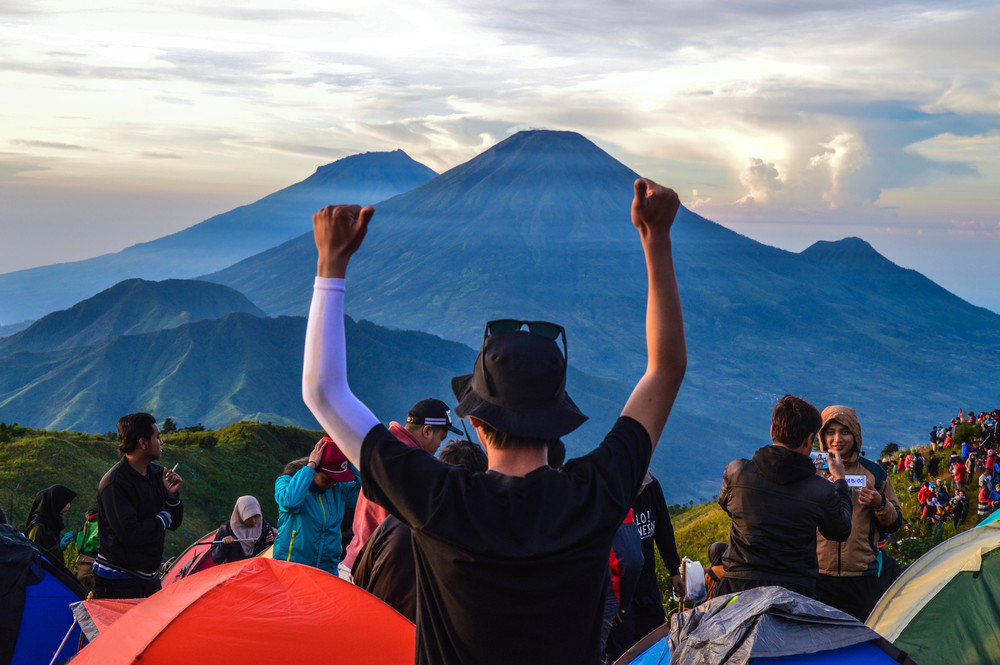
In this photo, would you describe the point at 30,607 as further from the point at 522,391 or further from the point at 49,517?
the point at 522,391

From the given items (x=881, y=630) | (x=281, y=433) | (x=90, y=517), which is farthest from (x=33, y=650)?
(x=281, y=433)

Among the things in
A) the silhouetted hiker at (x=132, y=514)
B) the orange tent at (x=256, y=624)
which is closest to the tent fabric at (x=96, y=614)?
the orange tent at (x=256, y=624)

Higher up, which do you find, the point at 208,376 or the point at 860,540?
the point at 860,540

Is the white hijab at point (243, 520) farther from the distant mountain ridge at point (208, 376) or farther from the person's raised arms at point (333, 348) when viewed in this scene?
the distant mountain ridge at point (208, 376)

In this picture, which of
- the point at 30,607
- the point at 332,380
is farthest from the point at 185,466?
the point at 332,380

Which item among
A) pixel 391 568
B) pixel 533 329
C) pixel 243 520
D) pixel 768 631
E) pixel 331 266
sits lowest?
pixel 243 520
